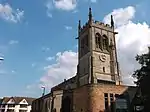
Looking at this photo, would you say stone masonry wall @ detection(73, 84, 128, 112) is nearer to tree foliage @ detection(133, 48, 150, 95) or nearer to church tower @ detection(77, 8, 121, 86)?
tree foliage @ detection(133, 48, 150, 95)

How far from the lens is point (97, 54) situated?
57406mm

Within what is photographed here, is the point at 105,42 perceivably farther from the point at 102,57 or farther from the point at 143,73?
the point at 143,73

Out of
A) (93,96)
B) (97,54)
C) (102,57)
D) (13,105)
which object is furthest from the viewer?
(13,105)

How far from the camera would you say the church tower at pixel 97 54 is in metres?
54.9

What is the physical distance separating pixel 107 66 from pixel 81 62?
751 centimetres

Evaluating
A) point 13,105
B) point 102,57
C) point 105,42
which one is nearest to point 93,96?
point 102,57

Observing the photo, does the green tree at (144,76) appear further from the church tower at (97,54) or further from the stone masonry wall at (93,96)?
the church tower at (97,54)

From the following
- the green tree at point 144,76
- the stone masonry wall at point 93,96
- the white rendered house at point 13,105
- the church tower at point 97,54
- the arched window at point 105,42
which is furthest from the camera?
the white rendered house at point 13,105

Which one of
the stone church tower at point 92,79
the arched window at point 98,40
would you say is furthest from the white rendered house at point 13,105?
the arched window at point 98,40

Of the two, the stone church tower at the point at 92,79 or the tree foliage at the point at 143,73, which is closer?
the tree foliage at the point at 143,73

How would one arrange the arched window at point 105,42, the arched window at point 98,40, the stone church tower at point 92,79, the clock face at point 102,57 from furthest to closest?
the arched window at point 105,42 < the arched window at point 98,40 < the clock face at point 102,57 < the stone church tower at point 92,79

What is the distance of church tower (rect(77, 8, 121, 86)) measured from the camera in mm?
54866

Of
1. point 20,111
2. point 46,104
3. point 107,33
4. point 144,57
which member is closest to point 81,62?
point 107,33

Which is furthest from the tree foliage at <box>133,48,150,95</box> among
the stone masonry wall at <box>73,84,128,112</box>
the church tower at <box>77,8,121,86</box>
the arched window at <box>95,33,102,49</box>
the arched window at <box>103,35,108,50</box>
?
the arched window at <box>103,35,108,50</box>
